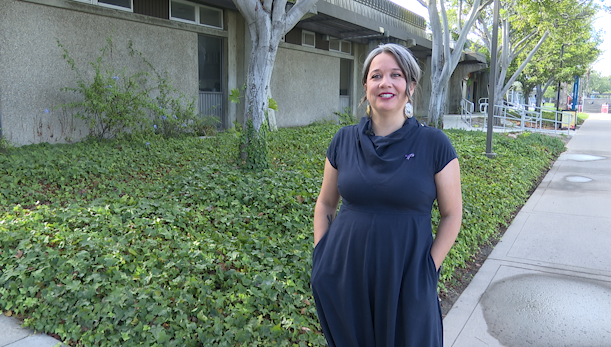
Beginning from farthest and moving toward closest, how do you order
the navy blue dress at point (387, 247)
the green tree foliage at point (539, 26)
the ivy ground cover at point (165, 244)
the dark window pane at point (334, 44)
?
the dark window pane at point (334, 44) → the green tree foliage at point (539, 26) → the ivy ground cover at point (165, 244) → the navy blue dress at point (387, 247)

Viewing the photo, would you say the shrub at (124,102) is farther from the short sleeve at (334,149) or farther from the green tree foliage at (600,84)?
the green tree foliage at (600,84)

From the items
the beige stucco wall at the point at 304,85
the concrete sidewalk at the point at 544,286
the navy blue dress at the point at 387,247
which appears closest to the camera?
the navy blue dress at the point at 387,247

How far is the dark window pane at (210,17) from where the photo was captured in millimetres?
12500

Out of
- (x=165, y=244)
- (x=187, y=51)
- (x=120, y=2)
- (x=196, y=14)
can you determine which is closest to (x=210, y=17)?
(x=196, y=14)

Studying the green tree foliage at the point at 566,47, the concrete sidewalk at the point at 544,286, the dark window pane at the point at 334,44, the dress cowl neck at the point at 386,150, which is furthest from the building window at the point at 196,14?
the green tree foliage at the point at 566,47

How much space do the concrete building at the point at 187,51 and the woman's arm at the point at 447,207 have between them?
1295 mm

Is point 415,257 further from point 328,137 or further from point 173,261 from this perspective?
point 328,137

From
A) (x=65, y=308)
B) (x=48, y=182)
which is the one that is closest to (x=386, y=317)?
(x=65, y=308)

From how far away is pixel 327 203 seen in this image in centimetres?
242

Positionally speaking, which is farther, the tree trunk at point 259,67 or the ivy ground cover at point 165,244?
the tree trunk at point 259,67

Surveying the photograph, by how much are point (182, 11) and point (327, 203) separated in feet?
35.3

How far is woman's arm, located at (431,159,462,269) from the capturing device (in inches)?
81.0

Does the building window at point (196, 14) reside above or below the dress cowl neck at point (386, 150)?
above

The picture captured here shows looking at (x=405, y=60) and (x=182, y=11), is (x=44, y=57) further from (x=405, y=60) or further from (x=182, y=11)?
(x=405, y=60)
